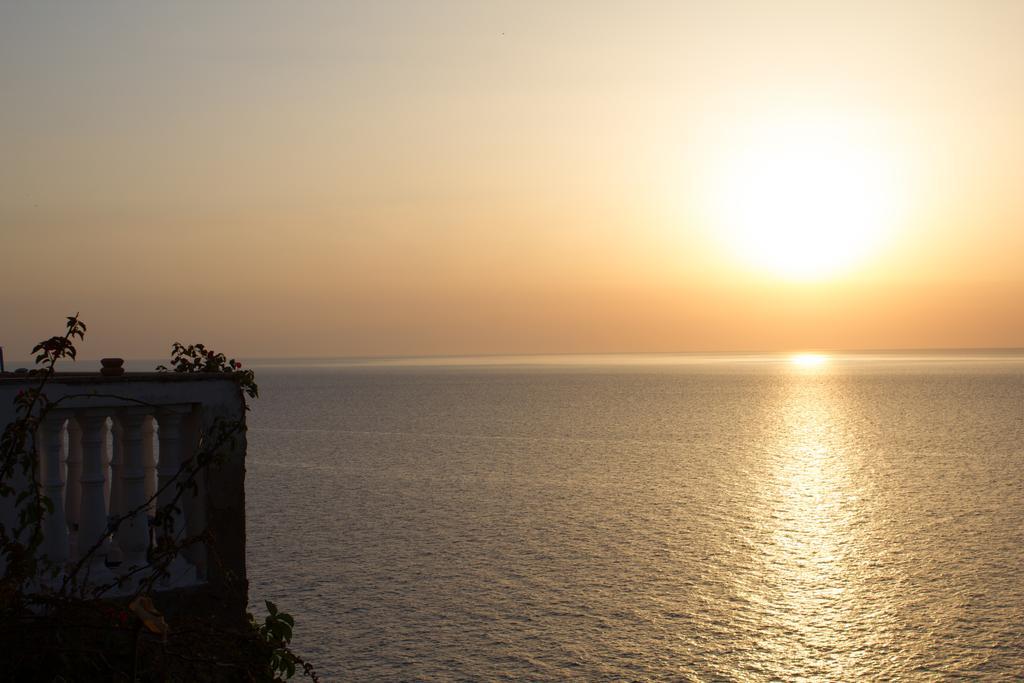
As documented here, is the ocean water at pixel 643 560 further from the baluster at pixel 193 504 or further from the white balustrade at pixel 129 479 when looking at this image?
the white balustrade at pixel 129 479

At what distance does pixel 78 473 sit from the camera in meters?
7.67

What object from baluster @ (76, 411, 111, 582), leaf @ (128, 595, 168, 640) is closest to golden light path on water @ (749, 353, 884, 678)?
baluster @ (76, 411, 111, 582)

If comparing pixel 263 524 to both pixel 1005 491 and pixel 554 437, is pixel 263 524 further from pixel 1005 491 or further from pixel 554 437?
pixel 554 437

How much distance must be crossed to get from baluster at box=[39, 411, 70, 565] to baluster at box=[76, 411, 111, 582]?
182 mm

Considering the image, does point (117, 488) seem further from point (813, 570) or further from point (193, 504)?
point (813, 570)

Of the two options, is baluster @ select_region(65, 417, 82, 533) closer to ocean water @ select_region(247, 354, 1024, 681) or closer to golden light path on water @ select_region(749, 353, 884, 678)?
ocean water @ select_region(247, 354, 1024, 681)

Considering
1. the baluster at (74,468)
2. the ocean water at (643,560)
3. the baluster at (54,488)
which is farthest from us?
the ocean water at (643,560)

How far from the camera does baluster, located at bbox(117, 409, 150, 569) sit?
6559mm

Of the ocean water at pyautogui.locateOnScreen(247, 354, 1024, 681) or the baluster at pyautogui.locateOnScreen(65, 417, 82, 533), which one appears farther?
the ocean water at pyautogui.locateOnScreen(247, 354, 1024, 681)

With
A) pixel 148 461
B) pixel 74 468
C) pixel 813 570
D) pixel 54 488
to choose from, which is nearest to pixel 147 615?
pixel 54 488

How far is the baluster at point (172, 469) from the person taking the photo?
661 cm

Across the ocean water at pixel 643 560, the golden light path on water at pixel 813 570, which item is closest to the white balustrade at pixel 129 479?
the ocean water at pixel 643 560

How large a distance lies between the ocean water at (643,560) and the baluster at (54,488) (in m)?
8.46

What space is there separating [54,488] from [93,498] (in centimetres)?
35
